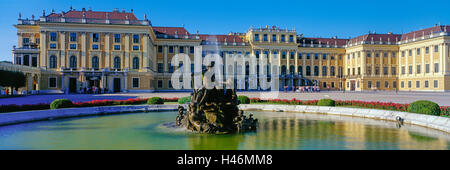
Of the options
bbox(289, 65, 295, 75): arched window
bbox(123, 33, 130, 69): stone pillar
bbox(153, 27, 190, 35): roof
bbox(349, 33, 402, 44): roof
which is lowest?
bbox(289, 65, 295, 75): arched window

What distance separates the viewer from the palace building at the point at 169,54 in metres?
48.1

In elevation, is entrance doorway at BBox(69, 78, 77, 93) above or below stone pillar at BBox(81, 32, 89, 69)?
below

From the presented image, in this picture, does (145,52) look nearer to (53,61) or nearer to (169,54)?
(169,54)

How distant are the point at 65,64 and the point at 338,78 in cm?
5824

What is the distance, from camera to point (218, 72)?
37.8 feet

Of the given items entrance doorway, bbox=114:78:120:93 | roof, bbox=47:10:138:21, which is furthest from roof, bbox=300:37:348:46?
entrance doorway, bbox=114:78:120:93

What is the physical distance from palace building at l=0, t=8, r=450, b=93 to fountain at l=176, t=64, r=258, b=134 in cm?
2809

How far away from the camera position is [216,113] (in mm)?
10758

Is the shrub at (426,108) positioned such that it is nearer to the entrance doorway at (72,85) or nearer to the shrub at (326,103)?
the shrub at (326,103)

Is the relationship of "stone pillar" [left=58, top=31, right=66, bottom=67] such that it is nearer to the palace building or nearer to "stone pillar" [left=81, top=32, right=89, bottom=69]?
the palace building

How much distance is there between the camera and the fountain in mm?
10570

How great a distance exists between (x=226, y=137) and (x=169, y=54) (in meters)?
54.6

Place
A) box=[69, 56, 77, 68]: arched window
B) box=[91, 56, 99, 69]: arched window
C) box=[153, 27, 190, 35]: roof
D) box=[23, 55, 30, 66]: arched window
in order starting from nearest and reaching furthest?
box=[69, 56, 77, 68]: arched window < box=[23, 55, 30, 66]: arched window < box=[91, 56, 99, 69]: arched window < box=[153, 27, 190, 35]: roof

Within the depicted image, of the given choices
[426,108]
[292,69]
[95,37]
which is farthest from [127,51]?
[426,108]
